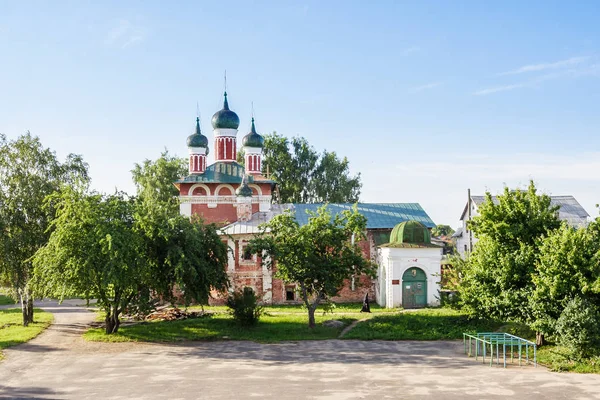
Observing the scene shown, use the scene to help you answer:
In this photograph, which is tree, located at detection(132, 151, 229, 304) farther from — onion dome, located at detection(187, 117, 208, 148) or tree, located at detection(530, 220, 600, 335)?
onion dome, located at detection(187, 117, 208, 148)

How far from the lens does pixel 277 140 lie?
6106cm

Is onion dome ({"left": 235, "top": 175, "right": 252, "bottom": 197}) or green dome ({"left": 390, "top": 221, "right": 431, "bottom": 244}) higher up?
onion dome ({"left": 235, "top": 175, "right": 252, "bottom": 197})

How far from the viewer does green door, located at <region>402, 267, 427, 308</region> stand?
32281 millimetres

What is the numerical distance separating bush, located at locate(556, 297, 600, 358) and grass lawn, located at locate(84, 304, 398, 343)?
8.96 meters

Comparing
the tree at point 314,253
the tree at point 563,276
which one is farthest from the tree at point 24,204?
the tree at point 563,276

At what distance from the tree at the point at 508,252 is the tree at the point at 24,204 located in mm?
17876

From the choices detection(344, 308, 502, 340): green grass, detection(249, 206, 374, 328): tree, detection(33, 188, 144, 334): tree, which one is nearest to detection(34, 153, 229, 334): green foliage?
detection(33, 188, 144, 334): tree

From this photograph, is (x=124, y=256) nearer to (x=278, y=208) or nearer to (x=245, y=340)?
(x=245, y=340)

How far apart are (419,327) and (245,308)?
7403 millimetres

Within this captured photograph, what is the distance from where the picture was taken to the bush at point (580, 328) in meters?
17.6

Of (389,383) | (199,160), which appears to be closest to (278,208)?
(199,160)

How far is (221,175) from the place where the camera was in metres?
42.3

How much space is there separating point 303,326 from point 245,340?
11.1 ft

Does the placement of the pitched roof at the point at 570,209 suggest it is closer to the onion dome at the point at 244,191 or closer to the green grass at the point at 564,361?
the onion dome at the point at 244,191
